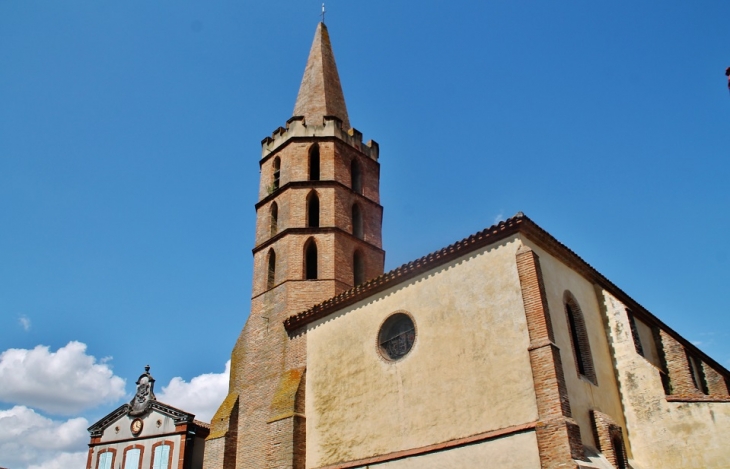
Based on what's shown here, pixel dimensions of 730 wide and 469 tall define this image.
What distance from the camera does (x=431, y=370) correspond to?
1384cm

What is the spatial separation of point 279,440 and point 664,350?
34.5 ft

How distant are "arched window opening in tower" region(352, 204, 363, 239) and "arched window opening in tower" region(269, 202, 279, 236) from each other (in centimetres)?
268

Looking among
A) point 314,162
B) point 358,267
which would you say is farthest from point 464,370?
point 314,162

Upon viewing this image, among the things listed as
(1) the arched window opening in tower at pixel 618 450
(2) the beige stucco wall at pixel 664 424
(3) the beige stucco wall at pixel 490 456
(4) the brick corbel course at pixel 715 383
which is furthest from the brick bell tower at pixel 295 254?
(4) the brick corbel course at pixel 715 383

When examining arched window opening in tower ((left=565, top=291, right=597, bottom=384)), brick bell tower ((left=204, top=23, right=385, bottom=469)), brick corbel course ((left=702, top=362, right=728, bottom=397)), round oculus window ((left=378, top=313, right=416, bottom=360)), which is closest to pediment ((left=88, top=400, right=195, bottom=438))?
brick bell tower ((left=204, top=23, right=385, bottom=469))

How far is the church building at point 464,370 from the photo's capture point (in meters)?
12.3

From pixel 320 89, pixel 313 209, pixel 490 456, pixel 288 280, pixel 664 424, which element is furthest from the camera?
pixel 320 89

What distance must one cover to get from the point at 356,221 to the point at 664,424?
38.8 feet

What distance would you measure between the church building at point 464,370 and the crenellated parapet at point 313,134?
378 centimetres

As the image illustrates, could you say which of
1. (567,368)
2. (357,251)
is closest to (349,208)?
(357,251)

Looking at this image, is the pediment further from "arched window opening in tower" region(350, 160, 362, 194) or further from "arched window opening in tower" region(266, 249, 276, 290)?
"arched window opening in tower" region(350, 160, 362, 194)

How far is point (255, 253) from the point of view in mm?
21484

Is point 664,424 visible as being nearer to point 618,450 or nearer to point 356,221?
point 618,450

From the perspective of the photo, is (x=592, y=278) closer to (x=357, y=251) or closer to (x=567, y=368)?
(x=567, y=368)
